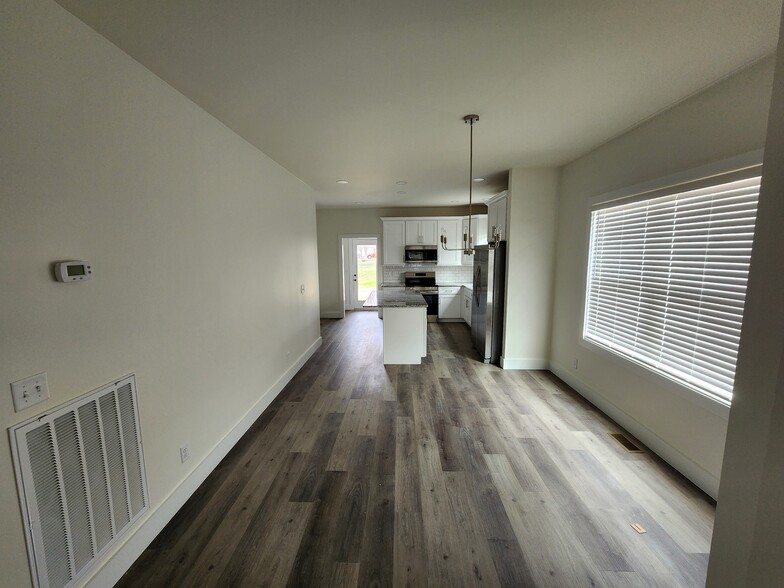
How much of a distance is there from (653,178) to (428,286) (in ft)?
16.7

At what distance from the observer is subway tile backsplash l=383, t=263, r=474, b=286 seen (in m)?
7.44

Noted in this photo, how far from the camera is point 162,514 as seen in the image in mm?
1869

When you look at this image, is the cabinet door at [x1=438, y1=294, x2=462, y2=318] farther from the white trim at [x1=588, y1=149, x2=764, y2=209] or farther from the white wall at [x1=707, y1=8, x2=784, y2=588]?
the white wall at [x1=707, y1=8, x2=784, y2=588]

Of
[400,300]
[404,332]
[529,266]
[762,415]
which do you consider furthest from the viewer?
[400,300]

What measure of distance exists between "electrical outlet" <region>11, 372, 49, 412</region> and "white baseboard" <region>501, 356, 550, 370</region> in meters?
4.34

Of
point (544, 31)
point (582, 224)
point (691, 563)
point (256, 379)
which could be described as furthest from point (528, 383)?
point (544, 31)

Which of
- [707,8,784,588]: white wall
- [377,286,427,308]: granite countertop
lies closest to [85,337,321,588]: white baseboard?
[377,286,427,308]: granite countertop

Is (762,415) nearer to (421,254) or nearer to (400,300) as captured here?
(400,300)

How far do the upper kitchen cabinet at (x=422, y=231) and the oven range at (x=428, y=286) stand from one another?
0.77m

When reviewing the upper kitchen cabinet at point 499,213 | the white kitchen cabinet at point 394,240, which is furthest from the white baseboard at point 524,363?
the white kitchen cabinet at point 394,240

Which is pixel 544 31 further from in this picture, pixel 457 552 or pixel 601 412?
pixel 601 412

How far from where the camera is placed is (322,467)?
2404 mm

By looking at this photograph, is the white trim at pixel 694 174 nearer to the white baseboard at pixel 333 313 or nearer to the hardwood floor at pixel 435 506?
the hardwood floor at pixel 435 506

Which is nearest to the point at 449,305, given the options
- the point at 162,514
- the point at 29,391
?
the point at 162,514
